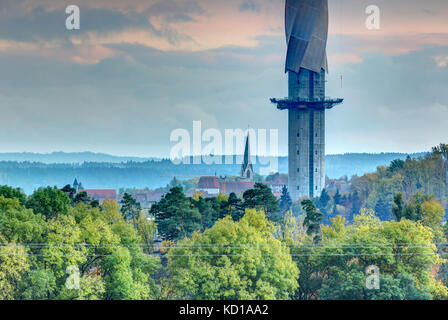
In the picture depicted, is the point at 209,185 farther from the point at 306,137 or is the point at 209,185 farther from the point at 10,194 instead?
the point at 10,194

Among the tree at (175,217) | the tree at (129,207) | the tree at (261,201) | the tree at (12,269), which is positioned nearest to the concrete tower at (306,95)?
the tree at (129,207)

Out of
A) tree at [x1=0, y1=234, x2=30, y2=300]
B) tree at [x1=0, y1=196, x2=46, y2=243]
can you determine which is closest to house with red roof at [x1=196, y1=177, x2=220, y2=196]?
tree at [x1=0, y1=196, x2=46, y2=243]

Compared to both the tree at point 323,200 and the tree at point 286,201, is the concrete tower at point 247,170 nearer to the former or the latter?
the tree at point 286,201

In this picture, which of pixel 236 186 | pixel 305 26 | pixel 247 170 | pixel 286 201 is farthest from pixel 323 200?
pixel 247 170

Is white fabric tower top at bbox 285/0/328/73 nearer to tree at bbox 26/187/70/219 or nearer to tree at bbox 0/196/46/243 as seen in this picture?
tree at bbox 26/187/70/219
